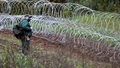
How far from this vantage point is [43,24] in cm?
1126

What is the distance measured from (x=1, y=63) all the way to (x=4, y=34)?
7447mm

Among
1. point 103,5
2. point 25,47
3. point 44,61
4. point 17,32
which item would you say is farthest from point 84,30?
point 103,5

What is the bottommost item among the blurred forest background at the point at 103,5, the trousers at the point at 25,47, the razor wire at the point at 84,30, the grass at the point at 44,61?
the blurred forest background at the point at 103,5

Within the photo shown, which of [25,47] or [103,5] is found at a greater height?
[25,47]

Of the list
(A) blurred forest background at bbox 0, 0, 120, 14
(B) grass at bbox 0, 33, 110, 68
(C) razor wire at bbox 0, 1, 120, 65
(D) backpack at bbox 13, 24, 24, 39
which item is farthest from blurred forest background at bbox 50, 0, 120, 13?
(B) grass at bbox 0, 33, 110, 68

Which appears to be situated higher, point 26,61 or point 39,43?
point 26,61

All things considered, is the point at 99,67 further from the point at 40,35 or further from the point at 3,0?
the point at 3,0

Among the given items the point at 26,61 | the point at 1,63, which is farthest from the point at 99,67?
the point at 1,63

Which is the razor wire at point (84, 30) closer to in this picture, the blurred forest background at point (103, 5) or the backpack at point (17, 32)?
the backpack at point (17, 32)

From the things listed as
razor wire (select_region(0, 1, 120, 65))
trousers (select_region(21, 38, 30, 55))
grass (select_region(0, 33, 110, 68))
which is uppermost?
grass (select_region(0, 33, 110, 68))

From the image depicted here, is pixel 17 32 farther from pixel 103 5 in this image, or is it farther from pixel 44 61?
pixel 103 5

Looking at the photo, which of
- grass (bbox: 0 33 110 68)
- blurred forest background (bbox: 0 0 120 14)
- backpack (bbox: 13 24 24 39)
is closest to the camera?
grass (bbox: 0 33 110 68)

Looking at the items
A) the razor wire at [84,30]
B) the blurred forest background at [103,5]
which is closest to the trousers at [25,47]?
the razor wire at [84,30]

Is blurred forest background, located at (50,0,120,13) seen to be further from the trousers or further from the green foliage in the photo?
the trousers
